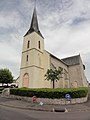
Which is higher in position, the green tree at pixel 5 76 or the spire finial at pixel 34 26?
the spire finial at pixel 34 26

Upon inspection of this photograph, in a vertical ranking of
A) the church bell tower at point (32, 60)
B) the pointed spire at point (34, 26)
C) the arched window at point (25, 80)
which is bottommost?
the arched window at point (25, 80)

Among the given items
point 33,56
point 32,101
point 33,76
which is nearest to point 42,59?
point 33,56

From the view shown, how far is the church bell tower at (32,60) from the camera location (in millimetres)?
26380

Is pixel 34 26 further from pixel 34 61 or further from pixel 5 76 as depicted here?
pixel 5 76

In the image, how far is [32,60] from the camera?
1075 inches

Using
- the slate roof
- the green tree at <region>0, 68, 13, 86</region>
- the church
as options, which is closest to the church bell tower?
the church

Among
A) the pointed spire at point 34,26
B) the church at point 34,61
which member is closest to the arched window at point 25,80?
the church at point 34,61

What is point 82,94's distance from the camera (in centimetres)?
1529

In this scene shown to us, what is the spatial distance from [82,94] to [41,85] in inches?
538

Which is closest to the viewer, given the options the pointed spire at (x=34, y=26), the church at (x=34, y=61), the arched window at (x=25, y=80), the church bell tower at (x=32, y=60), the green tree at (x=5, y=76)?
the church bell tower at (x=32, y=60)

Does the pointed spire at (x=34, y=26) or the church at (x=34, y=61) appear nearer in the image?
the church at (x=34, y=61)

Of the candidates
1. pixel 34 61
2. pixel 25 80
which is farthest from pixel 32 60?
pixel 25 80

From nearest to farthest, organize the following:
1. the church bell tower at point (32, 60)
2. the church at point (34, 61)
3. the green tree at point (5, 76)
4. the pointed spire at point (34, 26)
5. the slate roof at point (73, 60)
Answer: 1. the church bell tower at point (32, 60)
2. the church at point (34, 61)
3. the pointed spire at point (34, 26)
4. the green tree at point (5, 76)
5. the slate roof at point (73, 60)

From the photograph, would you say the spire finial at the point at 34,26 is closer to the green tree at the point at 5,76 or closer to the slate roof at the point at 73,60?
the green tree at the point at 5,76
